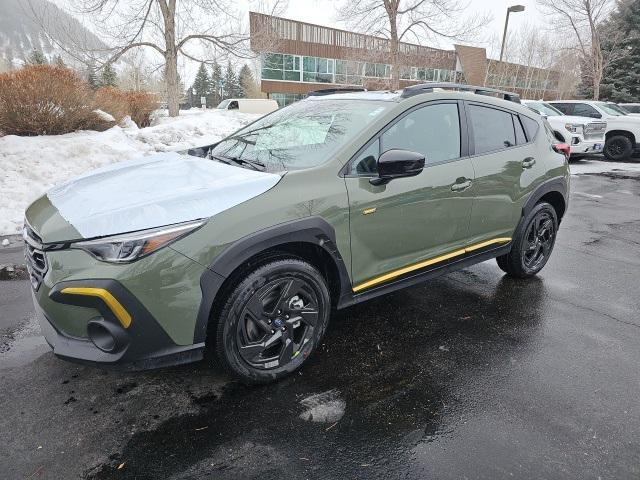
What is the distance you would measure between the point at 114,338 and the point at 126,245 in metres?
0.46

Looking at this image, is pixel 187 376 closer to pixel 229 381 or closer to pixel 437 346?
pixel 229 381

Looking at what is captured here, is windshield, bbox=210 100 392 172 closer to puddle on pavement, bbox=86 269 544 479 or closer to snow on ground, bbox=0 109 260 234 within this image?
puddle on pavement, bbox=86 269 544 479

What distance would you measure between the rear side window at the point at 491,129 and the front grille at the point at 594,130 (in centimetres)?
1122

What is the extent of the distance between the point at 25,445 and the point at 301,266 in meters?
1.65

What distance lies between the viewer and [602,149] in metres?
13.9

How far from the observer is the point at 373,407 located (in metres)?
2.55

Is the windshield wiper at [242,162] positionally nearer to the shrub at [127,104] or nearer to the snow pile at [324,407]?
the snow pile at [324,407]

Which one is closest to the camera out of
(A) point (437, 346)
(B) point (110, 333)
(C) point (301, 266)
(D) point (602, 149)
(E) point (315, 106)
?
(B) point (110, 333)

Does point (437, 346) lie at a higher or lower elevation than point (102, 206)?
lower

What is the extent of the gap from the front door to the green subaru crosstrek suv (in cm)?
1

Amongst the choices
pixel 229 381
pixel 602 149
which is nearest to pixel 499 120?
pixel 229 381

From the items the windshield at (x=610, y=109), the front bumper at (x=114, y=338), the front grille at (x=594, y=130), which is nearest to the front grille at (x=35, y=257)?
the front bumper at (x=114, y=338)

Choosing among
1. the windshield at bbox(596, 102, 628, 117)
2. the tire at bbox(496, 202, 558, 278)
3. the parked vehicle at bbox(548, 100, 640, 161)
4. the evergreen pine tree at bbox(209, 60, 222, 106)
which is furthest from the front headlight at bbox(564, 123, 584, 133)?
the evergreen pine tree at bbox(209, 60, 222, 106)

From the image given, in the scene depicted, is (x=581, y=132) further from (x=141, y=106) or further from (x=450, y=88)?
(x=141, y=106)
